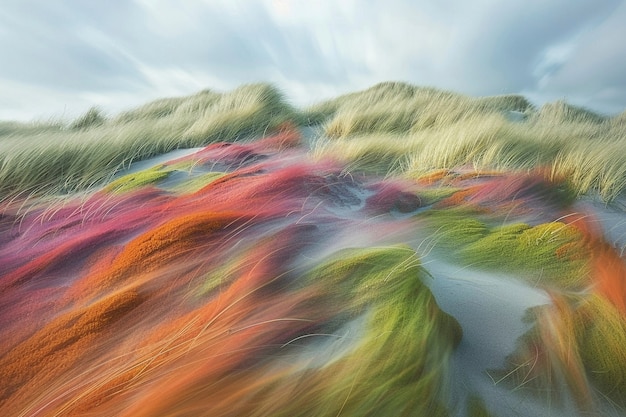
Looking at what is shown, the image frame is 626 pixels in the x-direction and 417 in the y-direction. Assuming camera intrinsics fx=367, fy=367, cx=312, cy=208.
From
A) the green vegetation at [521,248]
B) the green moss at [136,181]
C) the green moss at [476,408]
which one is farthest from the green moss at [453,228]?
the green moss at [136,181]

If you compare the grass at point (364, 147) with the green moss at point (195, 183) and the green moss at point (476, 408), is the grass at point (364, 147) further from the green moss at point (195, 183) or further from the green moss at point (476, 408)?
the green moss at point (476, 408)

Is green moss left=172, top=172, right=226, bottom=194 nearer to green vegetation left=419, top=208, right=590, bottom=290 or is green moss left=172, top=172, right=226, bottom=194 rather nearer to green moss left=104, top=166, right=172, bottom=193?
green moss left=104, top=166, right=172, bottom=193

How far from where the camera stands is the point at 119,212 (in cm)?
195

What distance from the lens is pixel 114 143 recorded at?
11.5ft

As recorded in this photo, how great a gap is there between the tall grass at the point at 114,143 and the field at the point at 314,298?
0.41m

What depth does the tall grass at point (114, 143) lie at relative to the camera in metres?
2.91

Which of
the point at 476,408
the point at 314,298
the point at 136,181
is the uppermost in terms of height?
the point at 136,181

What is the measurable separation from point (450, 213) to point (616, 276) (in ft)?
2.62

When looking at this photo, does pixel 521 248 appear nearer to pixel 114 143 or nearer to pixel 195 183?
pixel 195 183

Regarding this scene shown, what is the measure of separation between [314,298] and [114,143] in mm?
3155

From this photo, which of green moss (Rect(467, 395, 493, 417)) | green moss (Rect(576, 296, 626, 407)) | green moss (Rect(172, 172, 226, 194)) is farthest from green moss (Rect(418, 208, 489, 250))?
green moss (Rect(172, 172, 226, 194))

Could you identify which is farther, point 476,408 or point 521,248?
point 521,248

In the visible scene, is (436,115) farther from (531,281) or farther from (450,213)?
(531,281)

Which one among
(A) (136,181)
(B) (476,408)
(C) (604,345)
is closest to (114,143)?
(A) (136,181)
